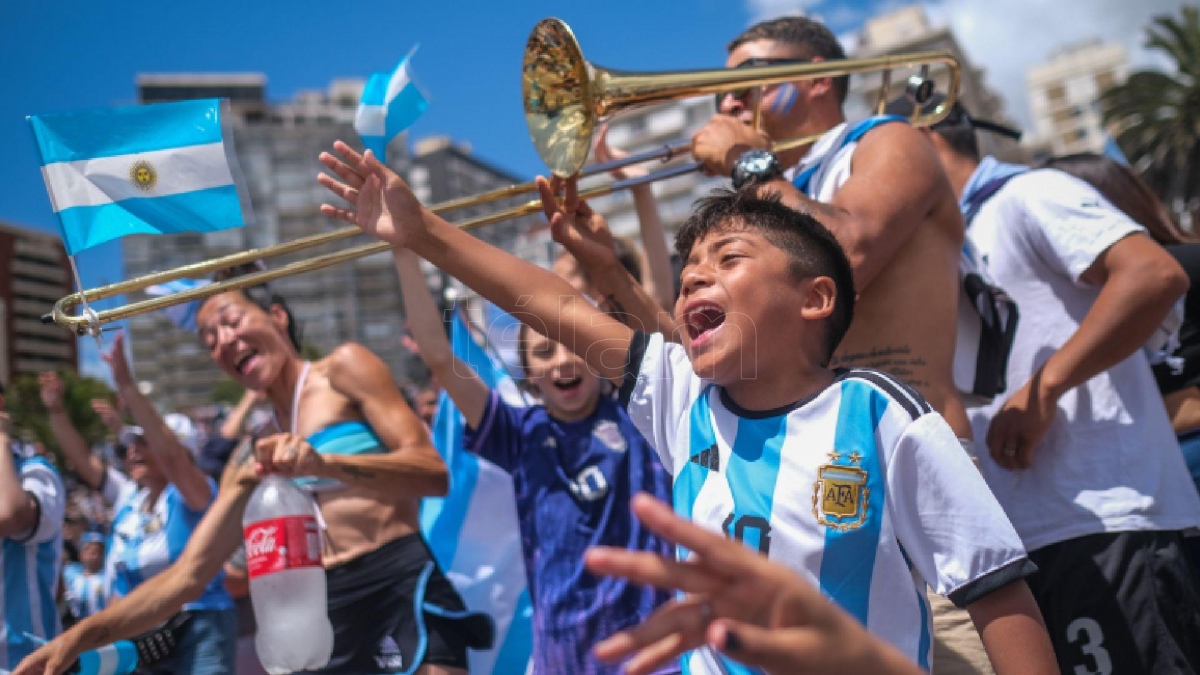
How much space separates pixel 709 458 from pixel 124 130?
1.88 m

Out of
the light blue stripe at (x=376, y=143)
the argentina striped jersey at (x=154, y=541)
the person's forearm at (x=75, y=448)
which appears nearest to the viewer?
the light blue stripe at (x=376, y=143)

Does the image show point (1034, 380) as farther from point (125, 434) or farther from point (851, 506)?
point (125, 434)

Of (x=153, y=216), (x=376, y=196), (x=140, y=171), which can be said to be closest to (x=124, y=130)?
(x=140, y=171)

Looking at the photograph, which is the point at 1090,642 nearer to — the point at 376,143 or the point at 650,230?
the point at 650,230

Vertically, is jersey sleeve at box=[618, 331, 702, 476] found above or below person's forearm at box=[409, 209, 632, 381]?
below

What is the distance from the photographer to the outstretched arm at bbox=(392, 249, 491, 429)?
366 centimetres

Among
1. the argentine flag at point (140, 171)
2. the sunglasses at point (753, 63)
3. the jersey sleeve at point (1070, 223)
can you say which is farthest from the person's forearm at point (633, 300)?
the jersey sleeve at point (1070, 223)

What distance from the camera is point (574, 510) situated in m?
3.49

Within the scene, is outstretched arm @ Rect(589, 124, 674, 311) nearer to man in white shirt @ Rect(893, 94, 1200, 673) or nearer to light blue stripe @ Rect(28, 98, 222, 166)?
man in white shirt @ Rect(893, 94, 1200, 673)

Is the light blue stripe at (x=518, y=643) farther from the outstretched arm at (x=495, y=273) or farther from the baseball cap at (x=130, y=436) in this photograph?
the baseball cap at (x=130, y=436)

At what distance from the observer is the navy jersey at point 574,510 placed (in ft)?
10.8

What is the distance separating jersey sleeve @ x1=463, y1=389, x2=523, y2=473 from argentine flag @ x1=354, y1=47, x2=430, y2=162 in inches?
40.8

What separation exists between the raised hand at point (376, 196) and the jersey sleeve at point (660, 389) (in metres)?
0.59

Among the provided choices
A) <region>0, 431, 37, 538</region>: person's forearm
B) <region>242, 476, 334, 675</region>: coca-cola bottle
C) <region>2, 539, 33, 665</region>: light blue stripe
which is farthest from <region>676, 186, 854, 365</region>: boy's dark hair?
<region>2, 539, 33, 665</region>: light blue stripe
